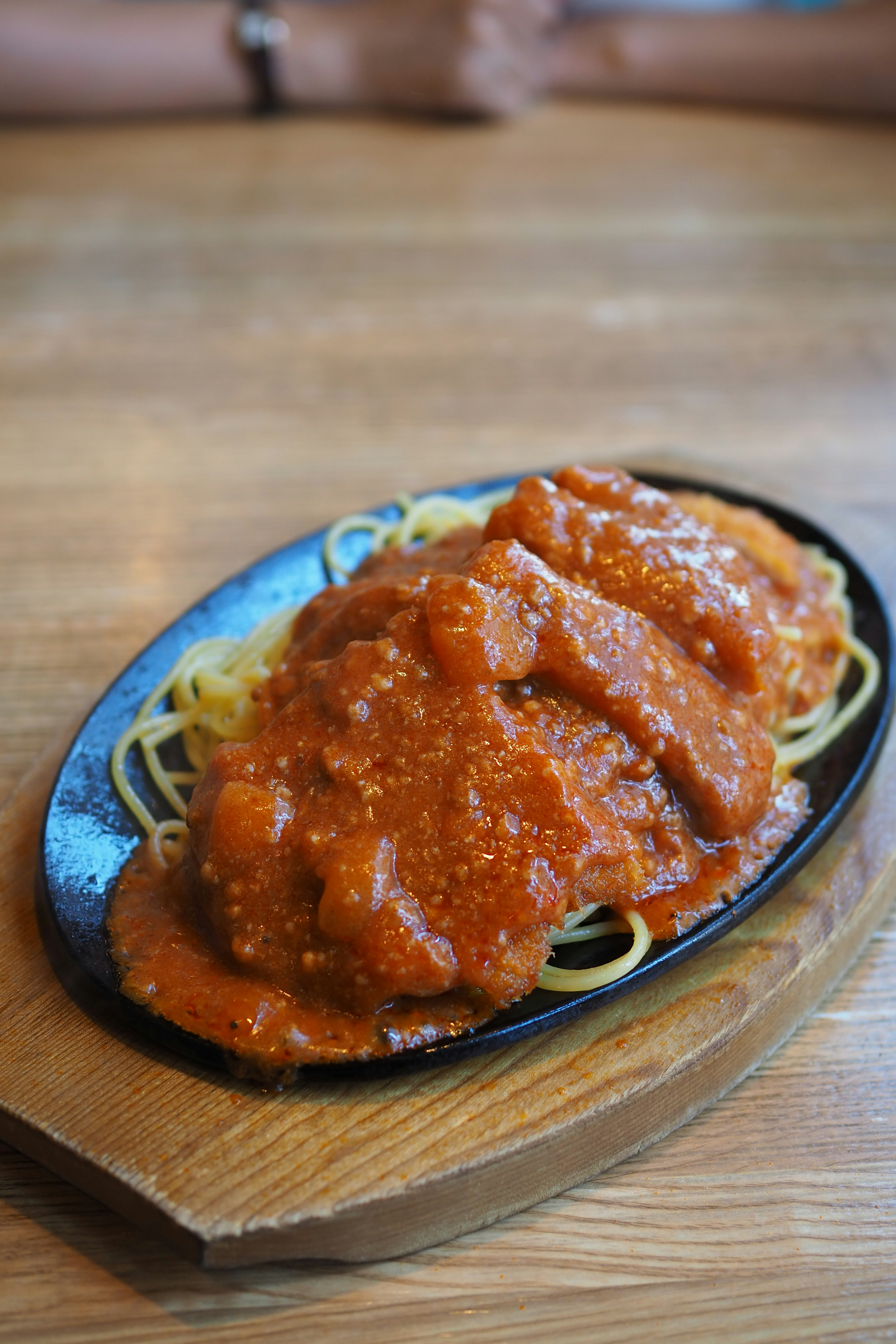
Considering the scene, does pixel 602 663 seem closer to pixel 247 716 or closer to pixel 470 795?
pixel 470 795

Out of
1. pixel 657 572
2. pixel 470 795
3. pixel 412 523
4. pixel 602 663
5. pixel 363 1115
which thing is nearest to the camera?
pixel 363 1115

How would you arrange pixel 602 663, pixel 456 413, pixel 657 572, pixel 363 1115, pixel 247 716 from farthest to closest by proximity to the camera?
pixel 456 413, pixel 247 716, pixel 657 572, pixel 602 663, pixel 363 1115

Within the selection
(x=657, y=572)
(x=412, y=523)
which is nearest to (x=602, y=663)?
(x=657, y=572)

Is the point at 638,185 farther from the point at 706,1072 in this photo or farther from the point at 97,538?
the point at 706,1072

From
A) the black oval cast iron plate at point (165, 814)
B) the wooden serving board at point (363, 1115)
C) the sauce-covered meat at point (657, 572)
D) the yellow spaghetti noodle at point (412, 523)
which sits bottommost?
the wooden serving board at point (363, 1115)

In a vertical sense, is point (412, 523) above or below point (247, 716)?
above

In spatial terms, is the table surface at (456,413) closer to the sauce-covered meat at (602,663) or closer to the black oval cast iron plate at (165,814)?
the black oval cast iron plate at (165,814)

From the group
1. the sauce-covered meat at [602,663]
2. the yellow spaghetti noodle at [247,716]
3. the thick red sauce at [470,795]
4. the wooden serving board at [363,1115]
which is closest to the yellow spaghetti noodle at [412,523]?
the yellow spaghetti noodle at [247,716]
